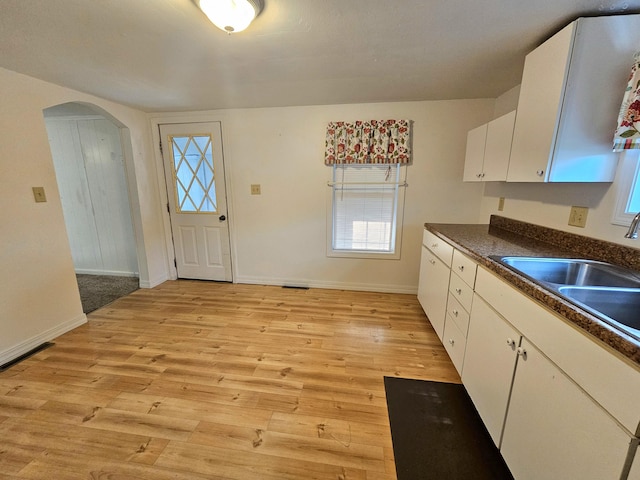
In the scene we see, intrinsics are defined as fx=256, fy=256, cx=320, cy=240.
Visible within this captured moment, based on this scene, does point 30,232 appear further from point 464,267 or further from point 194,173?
point 464,267

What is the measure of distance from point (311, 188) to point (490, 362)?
2409 mm

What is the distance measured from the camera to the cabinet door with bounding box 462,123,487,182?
2205 mm

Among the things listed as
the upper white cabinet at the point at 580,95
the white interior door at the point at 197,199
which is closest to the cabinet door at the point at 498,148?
the upper white cabinet at the point at 580,95

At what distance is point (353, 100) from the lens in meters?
2.72

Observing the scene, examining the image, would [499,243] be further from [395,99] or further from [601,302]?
[395,99]

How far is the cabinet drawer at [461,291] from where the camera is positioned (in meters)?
1.58

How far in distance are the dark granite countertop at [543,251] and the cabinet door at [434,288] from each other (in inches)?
10.0

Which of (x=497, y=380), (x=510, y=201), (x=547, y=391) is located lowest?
(x=497, y=380)

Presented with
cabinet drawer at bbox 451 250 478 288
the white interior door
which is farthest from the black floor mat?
the white interior door

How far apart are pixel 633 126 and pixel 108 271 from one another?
542 centimetres

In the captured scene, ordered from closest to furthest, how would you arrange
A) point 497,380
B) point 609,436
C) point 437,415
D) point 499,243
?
1. point 609,436
2. point 497,380
3. point 437,415
4. point 499,243

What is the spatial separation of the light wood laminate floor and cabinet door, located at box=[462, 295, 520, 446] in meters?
0.43

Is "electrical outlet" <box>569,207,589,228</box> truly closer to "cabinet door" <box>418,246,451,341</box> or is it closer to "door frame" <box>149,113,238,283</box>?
"cabinet door" <box>418,246,451,341</box>

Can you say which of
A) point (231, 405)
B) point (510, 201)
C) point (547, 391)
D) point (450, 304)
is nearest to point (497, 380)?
point (547, 391)
